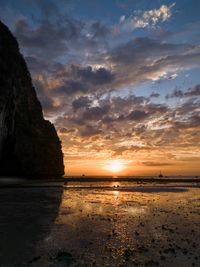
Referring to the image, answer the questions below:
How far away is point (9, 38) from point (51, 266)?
87797 mm

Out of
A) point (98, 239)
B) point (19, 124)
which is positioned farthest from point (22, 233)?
point (19, 124)

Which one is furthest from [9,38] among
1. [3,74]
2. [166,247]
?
[166,247]

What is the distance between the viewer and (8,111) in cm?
6975

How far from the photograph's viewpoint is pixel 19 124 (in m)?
86.2

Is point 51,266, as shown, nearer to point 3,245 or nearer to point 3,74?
point 3,245

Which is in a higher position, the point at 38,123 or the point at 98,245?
the point at 38,123

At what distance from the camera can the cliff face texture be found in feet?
225

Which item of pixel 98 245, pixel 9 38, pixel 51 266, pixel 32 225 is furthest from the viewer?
pixel 9 38

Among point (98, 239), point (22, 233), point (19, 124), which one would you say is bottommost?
point (98, 239)

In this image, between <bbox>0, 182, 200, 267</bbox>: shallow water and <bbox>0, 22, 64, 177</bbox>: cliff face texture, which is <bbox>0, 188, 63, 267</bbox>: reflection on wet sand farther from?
<bbox>0, 22, 64, 177</bbox>: cliff face texture

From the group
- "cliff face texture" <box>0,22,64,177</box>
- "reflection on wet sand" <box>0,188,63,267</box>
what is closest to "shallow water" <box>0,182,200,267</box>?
"reflection on wet sand" <box>0,188,63,267</box>

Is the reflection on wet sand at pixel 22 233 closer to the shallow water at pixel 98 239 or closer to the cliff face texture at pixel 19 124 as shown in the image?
the shallow water at pixel 98 239

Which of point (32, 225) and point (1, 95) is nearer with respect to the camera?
point (32, 225)

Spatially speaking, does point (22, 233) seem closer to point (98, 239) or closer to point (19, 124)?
point (98, 239)
